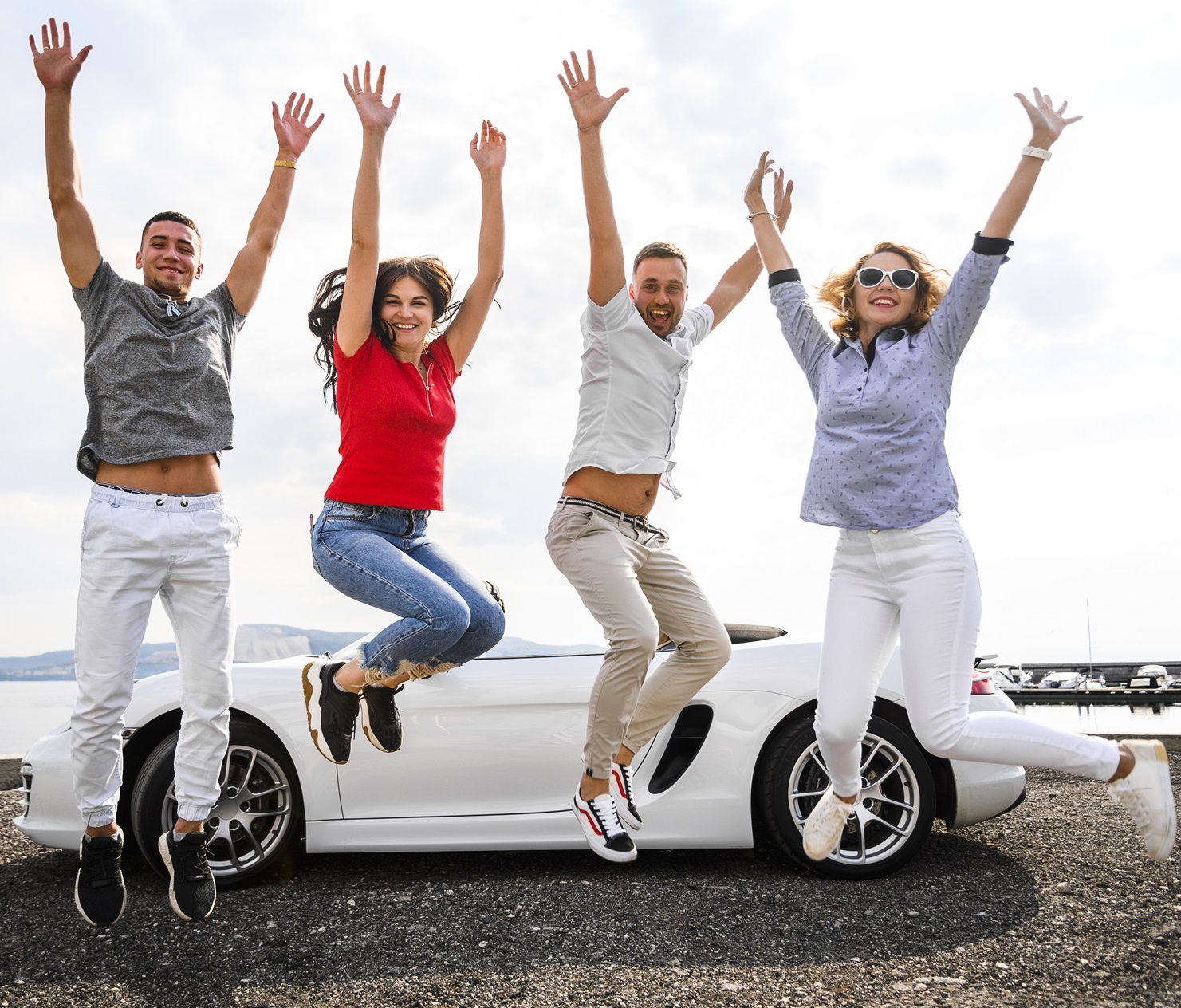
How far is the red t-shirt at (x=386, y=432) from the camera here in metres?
4.04

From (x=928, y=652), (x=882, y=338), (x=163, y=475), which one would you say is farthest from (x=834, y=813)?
(x=163, y=475)

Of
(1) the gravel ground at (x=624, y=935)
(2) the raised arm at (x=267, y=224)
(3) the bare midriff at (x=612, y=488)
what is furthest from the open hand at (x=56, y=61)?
(1) the gravel ground at (x=624, y=935)

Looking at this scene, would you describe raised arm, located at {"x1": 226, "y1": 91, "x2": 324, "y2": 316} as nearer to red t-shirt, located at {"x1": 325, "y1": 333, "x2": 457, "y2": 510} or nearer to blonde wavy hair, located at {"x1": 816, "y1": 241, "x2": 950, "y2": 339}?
red t-shirt, located at {"x1": 325, "y1": 333, "x2": 457, "y2": 510}

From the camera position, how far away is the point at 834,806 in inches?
148

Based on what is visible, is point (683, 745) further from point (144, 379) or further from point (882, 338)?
point (144, 379)

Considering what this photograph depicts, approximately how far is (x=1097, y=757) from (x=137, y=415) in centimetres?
376

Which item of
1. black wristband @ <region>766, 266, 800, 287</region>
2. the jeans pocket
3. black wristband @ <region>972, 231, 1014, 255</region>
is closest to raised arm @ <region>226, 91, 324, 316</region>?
the jeans pocket

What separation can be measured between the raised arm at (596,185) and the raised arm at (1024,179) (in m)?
1.37

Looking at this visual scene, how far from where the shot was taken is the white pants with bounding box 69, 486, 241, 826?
368 cm

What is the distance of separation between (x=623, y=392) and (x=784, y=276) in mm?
836

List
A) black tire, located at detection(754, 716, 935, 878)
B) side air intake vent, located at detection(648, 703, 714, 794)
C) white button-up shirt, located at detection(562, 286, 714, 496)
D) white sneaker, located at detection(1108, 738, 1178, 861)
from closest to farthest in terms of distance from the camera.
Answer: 1. white sneaker, located at detection(1108, 738, 1178, 861)
2. white button-up shirt, located at detection(562, 286, 714, 496)
3. black tire, located at detection(754, 716, 935, 878)
4. side air intake vent, located at detection(648, 703, 714, 794)

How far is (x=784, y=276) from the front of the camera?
13.1ft

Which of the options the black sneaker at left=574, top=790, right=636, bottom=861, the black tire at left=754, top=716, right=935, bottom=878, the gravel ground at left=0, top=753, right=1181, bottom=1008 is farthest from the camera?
the black tire at left=754, top=716, right=935, bottom=878

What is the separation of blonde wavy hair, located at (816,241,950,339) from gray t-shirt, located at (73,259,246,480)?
8.38ft
